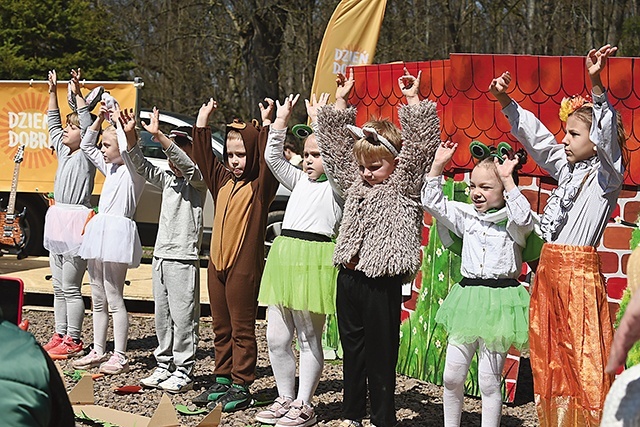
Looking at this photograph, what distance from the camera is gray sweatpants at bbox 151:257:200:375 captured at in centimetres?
590

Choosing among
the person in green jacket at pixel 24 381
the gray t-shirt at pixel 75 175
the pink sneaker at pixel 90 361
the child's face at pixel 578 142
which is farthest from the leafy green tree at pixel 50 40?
the person in green jacket at pixel 24 381

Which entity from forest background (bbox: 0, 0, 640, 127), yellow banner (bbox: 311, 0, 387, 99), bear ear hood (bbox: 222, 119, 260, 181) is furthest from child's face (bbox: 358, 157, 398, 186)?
forest background (bbox: 0, 0, 640, 127)

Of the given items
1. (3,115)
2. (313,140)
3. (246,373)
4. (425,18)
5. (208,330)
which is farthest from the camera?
(425,18)

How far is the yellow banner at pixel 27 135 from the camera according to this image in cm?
1095

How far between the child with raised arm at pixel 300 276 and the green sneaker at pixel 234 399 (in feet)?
0.86

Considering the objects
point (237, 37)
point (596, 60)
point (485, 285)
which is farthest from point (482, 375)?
point (237, 37)

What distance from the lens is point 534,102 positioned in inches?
213

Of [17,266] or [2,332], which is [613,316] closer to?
[2,332]

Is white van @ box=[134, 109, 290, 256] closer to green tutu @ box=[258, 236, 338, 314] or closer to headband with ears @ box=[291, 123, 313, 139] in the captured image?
headband with ears @ box=[291, 123, 313, 139]

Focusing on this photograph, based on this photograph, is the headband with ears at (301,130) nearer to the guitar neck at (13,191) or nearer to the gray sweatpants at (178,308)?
the gray sweatpants at (178,308)

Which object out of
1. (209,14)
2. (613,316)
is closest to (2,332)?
(613,316)

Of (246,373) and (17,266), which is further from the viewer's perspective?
(17,266)

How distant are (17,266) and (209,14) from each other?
777cm

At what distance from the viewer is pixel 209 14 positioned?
55.5 feet
